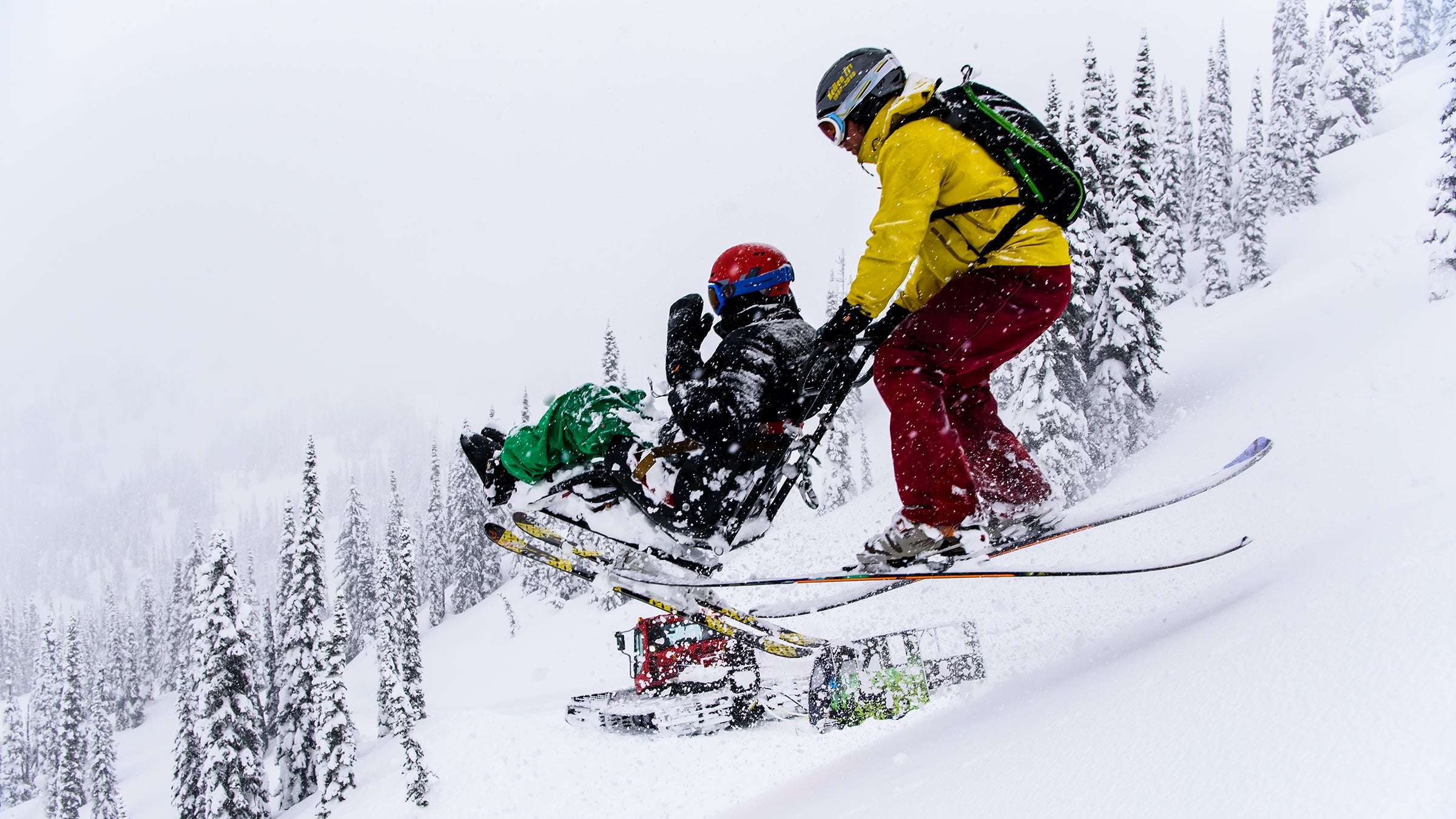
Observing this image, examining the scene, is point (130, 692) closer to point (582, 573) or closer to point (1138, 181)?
point (582, 573)

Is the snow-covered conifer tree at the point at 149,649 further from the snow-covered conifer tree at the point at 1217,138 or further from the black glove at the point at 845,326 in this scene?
the snow-covered conifer tree at the point at 1217,138

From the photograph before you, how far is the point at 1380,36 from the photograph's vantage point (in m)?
62.5

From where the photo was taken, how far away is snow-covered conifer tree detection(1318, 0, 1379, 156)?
5278cm

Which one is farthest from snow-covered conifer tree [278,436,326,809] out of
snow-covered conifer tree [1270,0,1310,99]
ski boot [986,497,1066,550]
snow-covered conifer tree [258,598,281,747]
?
snow-covered conifer tree [1270,0,1310,99]

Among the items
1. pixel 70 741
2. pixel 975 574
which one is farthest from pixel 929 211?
pixel 70 741

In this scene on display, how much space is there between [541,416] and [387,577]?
32.4 metres

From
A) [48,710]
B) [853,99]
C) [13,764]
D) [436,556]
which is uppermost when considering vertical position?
[436,556]

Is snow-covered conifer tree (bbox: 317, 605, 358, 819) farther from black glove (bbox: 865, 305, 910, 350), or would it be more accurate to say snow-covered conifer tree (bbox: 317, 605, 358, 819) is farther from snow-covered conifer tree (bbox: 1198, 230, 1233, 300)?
snow-covered conifer tree (bbox: 1198, 230, 1233, 300)

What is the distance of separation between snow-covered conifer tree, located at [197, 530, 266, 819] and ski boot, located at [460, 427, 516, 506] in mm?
23311

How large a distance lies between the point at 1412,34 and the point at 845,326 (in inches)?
4347

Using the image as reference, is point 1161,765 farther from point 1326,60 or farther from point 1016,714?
point 1326,60

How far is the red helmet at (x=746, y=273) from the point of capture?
523cm

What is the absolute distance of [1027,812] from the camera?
2.40 metres

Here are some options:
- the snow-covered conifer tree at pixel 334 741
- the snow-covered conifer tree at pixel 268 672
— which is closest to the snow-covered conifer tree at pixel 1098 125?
the snow-covered conifer tree at pixel 334 741
